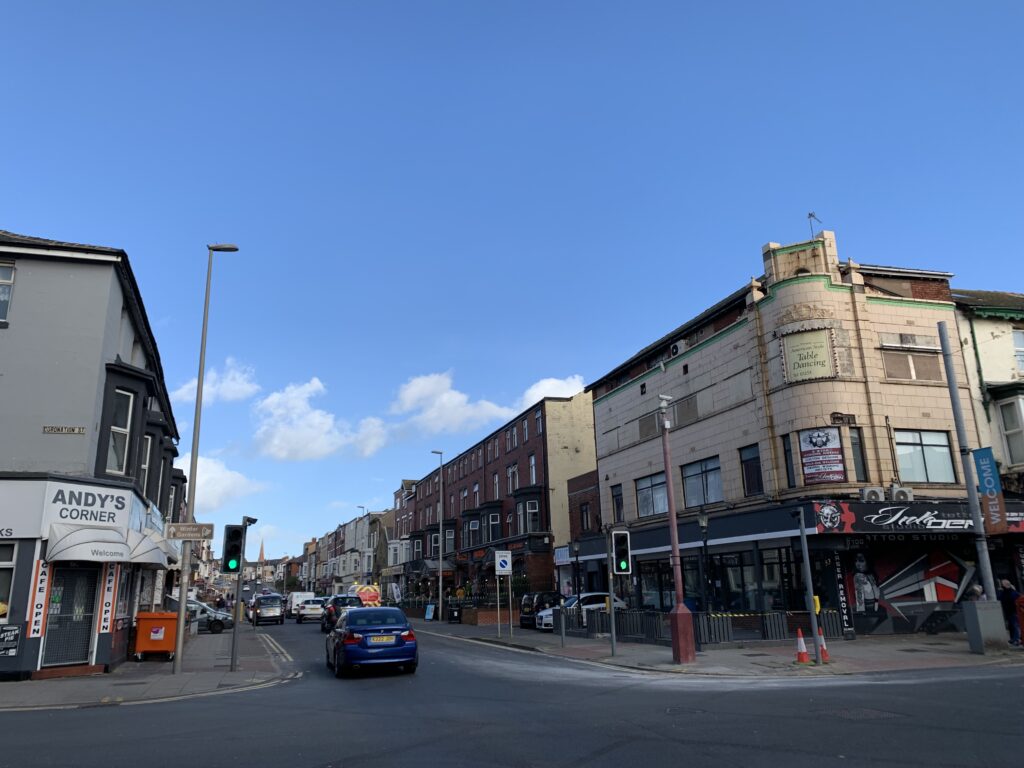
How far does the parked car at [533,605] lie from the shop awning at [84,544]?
66.8 ft

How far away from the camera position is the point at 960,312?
94.9ft

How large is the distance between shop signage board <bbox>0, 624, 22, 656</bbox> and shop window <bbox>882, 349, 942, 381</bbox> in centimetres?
2696

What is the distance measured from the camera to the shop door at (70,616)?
16719mm

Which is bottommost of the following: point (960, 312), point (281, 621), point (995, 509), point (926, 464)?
point (281, 621)

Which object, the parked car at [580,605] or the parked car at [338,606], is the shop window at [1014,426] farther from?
the parked car at [338,606]

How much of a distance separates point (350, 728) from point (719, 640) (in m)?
14.6

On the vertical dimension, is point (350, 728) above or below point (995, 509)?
below

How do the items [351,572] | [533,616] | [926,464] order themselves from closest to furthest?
[926,464]
[533,616]
[351,572]

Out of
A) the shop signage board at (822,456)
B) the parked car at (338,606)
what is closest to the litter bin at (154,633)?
the parked car at (338,606)

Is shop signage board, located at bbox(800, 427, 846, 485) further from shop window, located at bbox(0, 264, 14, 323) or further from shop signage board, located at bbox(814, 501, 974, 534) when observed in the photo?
shop window, located at bbox(0, 264, 14, 323)

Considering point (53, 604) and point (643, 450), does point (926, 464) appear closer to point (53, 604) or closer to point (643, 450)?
point (643, 450)

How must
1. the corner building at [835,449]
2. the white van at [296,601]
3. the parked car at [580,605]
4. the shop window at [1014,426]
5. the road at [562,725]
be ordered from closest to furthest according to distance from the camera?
the road at [562,725]
the corner building at [835,449]
the shop window at [1014,426]
the parked car at [580,605]
the white van at [296,601]

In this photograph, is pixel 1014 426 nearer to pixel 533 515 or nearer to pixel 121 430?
pixel 533 515

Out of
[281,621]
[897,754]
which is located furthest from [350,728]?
[281,621]
